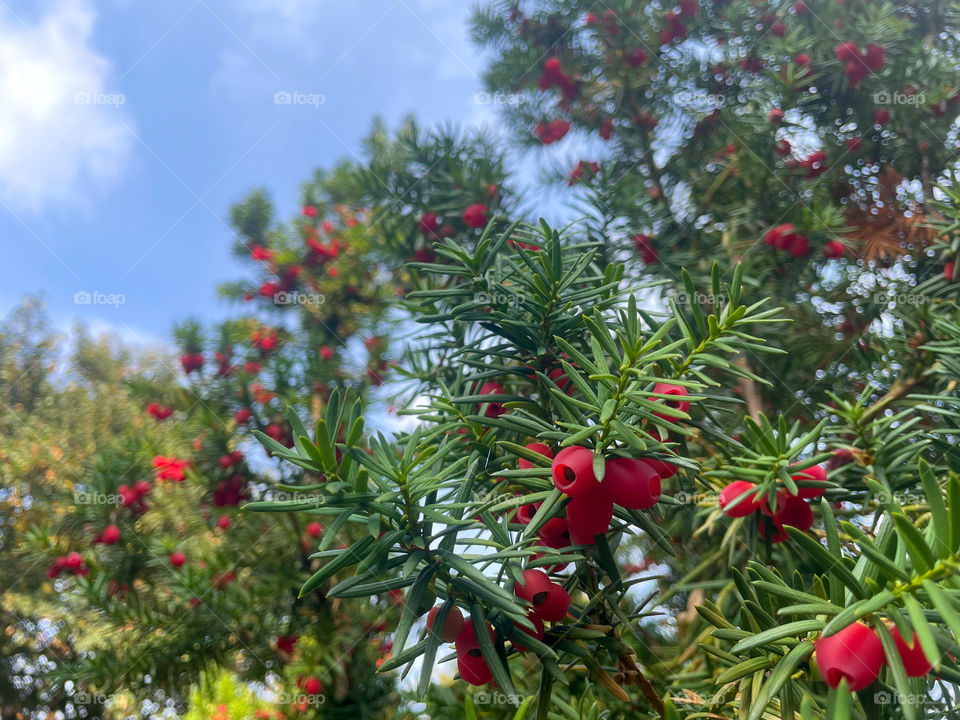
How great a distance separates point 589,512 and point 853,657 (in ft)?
0.85

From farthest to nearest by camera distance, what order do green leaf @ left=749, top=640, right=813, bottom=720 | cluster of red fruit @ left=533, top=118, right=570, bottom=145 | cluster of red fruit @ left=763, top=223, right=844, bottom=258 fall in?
cluster of red fruit @ left=533, top=118, right=570, bottom=145 < cluster of red fruit @ left=763, top=223, right=844, bottom=258 < green leaf @ left=749, top=640, right=813, bottom=720

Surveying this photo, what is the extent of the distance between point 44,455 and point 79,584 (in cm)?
295

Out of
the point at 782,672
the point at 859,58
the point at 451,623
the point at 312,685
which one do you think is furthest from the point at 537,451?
the point at 859,58

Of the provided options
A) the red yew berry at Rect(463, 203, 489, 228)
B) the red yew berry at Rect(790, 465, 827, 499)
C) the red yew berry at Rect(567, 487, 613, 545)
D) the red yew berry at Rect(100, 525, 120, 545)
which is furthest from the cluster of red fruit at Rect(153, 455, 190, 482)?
the red yew berry at Rect(790, 465, 827, 499)

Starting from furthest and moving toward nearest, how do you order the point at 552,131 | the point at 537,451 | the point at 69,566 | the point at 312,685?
the point at 552,131 → the point at 69,566 → the point at 312,685 → the point at 537,451

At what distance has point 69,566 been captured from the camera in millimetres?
2318

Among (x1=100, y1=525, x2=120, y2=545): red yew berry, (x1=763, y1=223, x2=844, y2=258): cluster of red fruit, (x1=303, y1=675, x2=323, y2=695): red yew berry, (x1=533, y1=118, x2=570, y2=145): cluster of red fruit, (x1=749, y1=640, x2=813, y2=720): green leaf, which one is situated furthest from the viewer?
(x1=533, y1=118, x2=570, y2=145): cluster of red fruit

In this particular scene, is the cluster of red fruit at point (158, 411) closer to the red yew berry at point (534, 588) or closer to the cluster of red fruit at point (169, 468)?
the cluster of red fruit at point (169, 468)

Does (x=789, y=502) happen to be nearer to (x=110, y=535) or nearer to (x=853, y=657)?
(x=853, y=657)

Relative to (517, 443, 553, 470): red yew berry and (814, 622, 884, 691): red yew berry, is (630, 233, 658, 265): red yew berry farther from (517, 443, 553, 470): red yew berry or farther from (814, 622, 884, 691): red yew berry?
(814, 622, 884, 691): red yew berry

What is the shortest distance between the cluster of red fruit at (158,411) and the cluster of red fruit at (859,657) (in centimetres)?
298

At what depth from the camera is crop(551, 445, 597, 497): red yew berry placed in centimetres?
62

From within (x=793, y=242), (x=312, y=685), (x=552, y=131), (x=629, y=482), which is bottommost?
(x=312, y=685)

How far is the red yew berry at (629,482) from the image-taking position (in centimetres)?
63
